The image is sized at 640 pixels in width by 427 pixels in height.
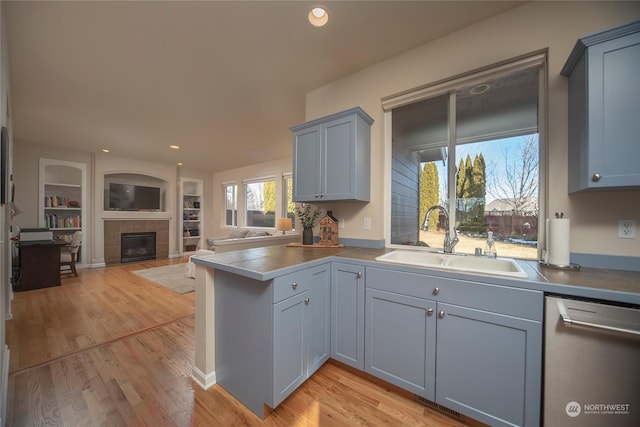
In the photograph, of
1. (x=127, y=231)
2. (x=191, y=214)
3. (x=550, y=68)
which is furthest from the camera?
(x=191, y=214)

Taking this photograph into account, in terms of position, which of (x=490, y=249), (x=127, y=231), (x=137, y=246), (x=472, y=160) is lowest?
(x=137, y=246)

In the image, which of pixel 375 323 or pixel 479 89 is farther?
pixel 479 89

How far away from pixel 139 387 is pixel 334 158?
2.33 m

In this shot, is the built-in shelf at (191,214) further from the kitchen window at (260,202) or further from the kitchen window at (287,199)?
the kitchen window at (287,199)

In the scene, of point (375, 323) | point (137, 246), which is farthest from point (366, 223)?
point (137, 246)

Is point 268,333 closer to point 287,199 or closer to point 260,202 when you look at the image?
point 287,199

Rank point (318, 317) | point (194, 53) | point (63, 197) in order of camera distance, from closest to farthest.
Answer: point (318, 317), point (194, 53), point (63, 197)

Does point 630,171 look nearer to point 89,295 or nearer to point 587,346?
point 587,346

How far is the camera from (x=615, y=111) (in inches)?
47.1

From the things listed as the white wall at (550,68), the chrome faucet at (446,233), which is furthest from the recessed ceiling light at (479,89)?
the chrome faucet at (446,233)

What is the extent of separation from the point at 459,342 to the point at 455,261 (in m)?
0.61

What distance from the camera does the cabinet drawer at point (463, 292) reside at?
3.78 ft

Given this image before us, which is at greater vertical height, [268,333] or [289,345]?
[268,333]

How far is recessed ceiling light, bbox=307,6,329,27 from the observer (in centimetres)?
163
